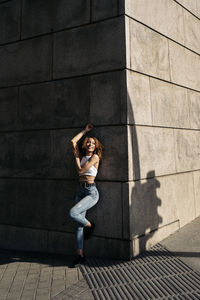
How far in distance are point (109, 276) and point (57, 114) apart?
3.40 m

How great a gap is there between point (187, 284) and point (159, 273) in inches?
19.0

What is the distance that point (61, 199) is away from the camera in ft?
17.7

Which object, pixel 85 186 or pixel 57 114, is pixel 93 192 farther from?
pixel 57 114

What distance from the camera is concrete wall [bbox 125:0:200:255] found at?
5.06 meters

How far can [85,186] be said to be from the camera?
474 centimetres

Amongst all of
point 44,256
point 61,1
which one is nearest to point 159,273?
point 44,256

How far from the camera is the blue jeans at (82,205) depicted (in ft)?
14.8

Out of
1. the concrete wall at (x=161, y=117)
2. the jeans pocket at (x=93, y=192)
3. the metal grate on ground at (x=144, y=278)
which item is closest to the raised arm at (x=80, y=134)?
the concrete wall at (x=161, y=117)

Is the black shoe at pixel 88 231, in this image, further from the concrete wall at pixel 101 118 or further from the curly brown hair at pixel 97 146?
the curly brown hair at pixel 97 146

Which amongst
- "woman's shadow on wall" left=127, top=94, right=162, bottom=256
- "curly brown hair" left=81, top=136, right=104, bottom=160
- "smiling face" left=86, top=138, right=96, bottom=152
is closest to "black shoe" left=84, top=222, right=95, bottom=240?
"woman's shadow on wall" left=127, top=94, right=162, bottom=256

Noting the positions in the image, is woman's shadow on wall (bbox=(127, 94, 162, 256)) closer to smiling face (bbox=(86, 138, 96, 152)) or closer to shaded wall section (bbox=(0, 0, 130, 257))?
shaded wall section (bbox=(0, 0, 130, 257))

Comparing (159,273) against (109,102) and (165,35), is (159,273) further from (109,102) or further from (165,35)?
(165,35)

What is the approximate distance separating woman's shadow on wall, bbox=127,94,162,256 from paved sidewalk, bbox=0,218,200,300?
0.29 meters

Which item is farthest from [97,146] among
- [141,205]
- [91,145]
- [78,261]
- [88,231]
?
[78,261]
